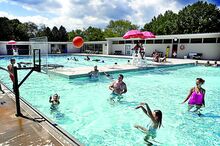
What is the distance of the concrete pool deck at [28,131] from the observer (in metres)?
3.13

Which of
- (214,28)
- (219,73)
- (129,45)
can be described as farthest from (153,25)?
(219,73)

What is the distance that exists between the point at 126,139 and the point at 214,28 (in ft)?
113

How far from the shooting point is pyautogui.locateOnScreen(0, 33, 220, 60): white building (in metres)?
20.9

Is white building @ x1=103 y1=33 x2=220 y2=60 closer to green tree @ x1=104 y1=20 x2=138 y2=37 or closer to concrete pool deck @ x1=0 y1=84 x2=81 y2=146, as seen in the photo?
concrete pool deck @ x1=0 y1=84 x2=81 y2=146

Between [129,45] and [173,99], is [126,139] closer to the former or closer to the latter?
[173,99]

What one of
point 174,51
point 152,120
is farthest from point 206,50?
point 152,120

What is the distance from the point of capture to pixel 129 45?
28.3m

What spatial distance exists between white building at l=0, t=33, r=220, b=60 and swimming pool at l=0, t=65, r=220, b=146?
9061 millimetres

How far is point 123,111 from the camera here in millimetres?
6562

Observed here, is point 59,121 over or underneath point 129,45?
underneath

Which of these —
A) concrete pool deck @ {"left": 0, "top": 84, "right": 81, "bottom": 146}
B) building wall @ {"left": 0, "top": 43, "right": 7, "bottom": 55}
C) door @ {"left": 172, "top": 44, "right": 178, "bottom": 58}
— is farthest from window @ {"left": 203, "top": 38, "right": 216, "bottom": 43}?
building wall @ {"left": 0, "top": 43, "right": 7, "bottom": 55}

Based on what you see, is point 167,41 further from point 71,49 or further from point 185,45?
point 71,49

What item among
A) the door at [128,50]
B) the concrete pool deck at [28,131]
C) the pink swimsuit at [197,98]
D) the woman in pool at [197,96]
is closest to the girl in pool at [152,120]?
the concrete pool deck at [28,131]

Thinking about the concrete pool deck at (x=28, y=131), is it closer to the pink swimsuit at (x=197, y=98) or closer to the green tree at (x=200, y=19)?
the pink swimsuit at (x=197, y=98)
